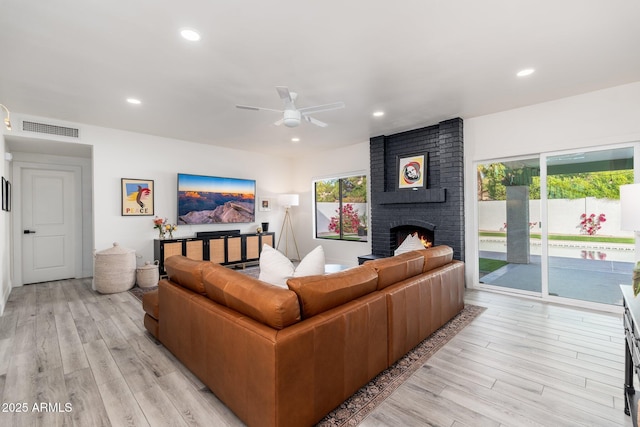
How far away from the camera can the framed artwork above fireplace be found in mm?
4953

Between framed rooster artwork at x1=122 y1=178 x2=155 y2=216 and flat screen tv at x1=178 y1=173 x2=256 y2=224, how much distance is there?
1.60 feet

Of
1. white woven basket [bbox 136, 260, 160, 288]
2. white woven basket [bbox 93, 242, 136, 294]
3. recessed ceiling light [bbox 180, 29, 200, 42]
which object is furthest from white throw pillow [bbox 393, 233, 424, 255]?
white woven basket [bbox 93, 242, 136, 294]

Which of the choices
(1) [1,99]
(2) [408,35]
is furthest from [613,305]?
(1) [1,99]

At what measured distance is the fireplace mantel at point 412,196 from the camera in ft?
15.2

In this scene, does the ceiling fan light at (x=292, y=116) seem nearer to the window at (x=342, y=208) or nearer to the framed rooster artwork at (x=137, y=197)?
the window at (x=342, y=208)

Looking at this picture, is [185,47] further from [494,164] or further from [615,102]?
[615,102]

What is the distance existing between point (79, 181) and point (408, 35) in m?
6.14

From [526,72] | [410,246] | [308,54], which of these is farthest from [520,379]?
[308,54]

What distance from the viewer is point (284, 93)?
270 centimetres

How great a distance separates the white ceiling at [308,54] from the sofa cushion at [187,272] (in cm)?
183

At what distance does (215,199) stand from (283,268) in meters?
4.14

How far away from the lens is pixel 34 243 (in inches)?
198

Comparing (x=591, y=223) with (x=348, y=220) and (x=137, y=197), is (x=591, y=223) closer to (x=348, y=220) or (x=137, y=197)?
(x=348, y=220)

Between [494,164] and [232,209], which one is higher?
[494,164]
